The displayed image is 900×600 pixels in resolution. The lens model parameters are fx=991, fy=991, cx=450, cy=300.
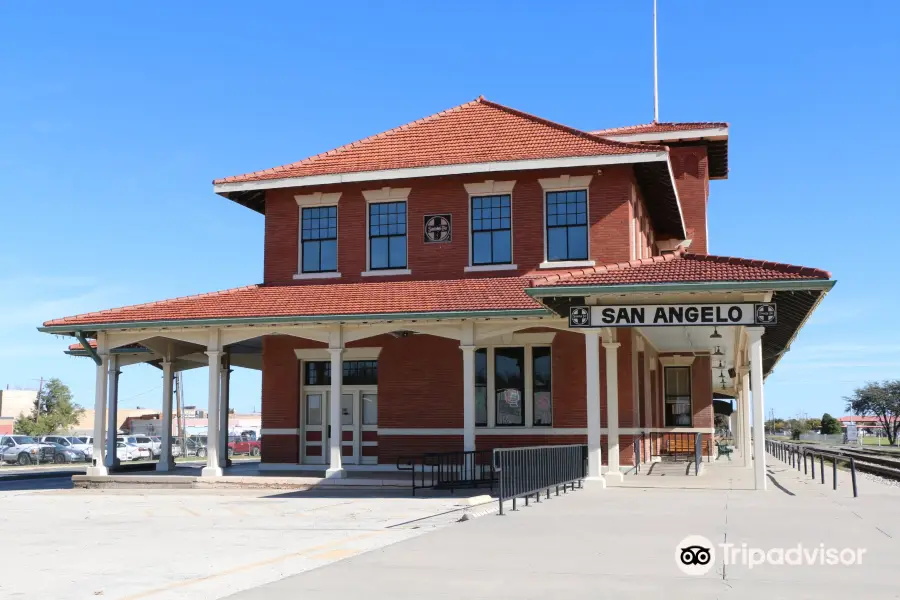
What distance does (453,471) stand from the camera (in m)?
21.6

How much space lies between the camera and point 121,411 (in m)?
107

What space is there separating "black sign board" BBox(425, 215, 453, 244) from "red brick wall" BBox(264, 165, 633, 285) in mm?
116

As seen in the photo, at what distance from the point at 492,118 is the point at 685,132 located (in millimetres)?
7882

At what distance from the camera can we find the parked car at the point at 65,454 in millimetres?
47469

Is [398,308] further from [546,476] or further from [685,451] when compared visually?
[685,451]

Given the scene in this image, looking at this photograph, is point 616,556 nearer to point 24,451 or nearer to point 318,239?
point 318,239

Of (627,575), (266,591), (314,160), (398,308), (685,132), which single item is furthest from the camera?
(685,132)

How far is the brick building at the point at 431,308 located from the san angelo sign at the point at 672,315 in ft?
5.17

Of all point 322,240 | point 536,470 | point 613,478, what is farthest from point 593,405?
point 322,240

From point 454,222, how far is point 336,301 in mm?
3857

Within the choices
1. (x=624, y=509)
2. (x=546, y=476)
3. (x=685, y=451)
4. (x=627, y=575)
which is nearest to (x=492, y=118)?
(x=685, y=451)

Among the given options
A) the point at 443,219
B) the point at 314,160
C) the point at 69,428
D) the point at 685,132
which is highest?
the point at 685,132

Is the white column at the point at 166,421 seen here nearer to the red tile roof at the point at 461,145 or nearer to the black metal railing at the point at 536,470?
the red tile roof at the point at 461,145

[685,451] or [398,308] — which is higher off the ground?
[398,308]
